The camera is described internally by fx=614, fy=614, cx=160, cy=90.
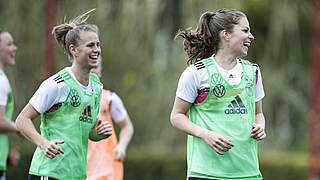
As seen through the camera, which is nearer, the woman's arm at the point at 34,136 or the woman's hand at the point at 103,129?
the woman's arm at the point at 34,136

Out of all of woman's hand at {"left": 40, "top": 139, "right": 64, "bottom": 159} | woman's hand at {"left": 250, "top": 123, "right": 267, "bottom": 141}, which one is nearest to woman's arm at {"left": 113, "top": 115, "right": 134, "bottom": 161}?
woman's hand at {"left": 40, "top": 139, "right": 64, "bottom": 159}

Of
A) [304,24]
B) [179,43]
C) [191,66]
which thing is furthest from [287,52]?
[191,66]

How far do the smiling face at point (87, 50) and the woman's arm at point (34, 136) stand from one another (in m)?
0.49

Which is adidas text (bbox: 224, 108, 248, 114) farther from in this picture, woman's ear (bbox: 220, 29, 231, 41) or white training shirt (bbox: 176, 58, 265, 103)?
woman's ear (bbox: 220, 29, 231, 41)

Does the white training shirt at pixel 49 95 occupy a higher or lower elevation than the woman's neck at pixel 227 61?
lower

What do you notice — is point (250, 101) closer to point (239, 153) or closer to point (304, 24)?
point (239, 153)

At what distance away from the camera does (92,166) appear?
5.46 m

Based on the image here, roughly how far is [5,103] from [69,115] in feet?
4.81

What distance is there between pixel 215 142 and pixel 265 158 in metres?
7.74

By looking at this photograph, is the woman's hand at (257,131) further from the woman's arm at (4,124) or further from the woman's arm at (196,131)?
the woman's arm at (4,124)

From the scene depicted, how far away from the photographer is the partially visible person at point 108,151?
5457mm

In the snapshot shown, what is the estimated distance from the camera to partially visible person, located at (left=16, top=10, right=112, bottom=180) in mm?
4262

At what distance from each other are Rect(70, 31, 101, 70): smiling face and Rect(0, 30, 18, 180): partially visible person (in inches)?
56.4

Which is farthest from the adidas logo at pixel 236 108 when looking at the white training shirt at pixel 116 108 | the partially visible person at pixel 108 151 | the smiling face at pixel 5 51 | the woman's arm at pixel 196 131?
the smiling face at pixel 5 51
